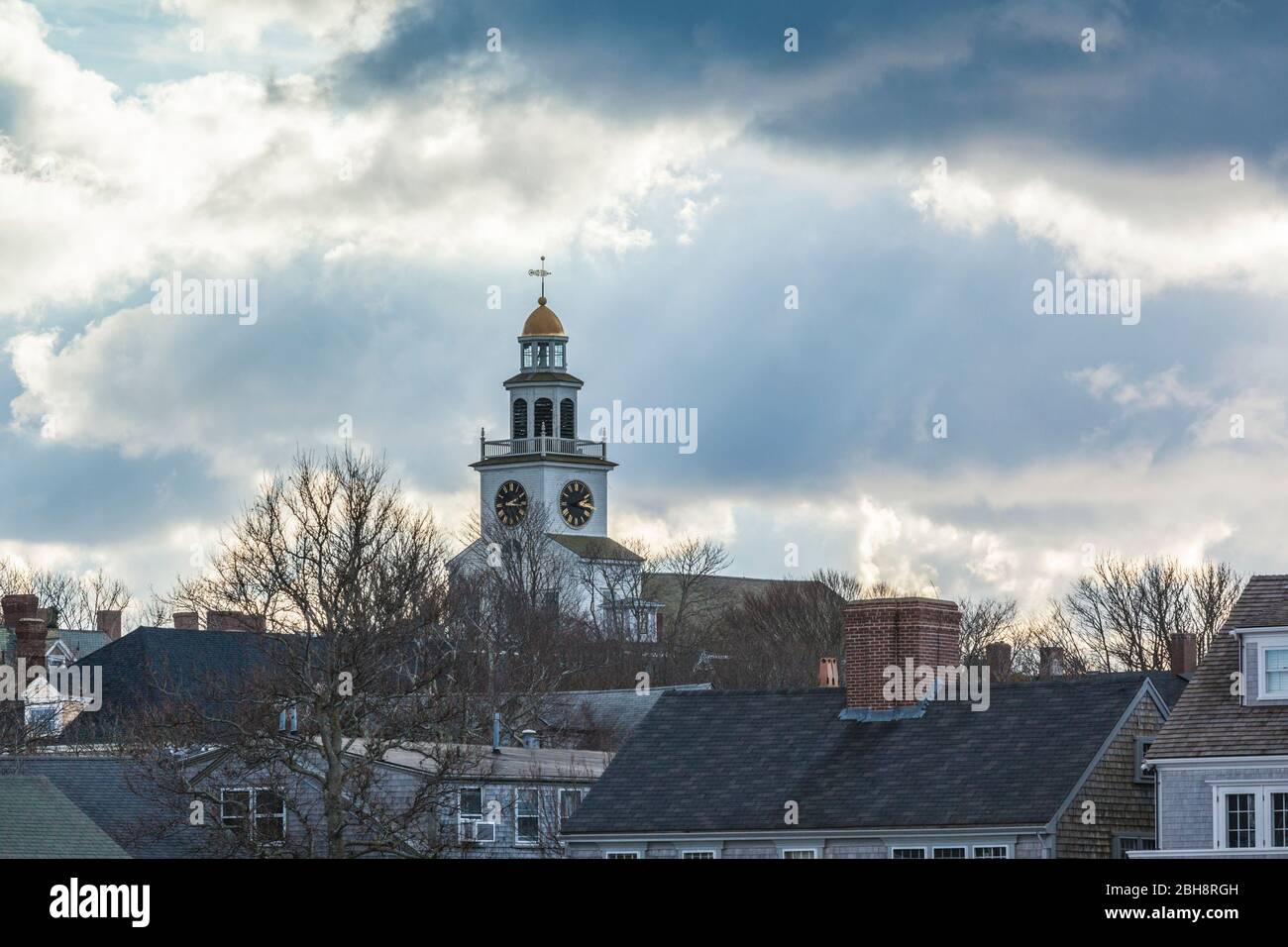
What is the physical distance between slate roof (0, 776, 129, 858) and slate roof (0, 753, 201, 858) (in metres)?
0.33

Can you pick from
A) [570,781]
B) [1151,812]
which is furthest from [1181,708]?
[570,781]

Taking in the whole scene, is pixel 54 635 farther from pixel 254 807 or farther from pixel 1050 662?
pixel 254 807

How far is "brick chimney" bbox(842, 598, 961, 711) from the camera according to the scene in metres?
42.8

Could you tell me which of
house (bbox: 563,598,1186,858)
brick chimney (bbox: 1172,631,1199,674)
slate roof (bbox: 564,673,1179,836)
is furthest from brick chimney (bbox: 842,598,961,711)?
brick chimney (bbox: 1172,631,1199,674)

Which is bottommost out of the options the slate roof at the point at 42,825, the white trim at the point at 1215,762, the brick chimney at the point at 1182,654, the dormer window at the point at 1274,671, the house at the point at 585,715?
the slate roof at the point at 42,825

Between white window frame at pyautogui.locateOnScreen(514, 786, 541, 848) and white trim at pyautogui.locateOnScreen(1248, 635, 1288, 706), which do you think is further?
white window frame at pyautogui.locateOnScreen(514, 786, 541, 848)

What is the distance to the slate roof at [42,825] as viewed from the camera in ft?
149

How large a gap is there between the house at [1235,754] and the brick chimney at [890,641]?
5.06 m

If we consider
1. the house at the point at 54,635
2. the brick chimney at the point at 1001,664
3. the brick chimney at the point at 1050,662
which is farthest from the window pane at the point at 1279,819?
the house at the point at 54,635

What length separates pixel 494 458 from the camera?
163750 mm

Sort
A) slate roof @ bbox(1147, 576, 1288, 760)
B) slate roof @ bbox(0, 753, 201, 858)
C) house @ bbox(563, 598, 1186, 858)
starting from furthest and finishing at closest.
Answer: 1. slate roof @ bbox(0, 753, 201, 858)
2. house @ bbox(563, 598, 1186, 858)
3. slate roof @ bbox(1147, 576, 1288, 760)

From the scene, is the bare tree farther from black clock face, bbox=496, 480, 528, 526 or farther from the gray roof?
black clock face, bbox=496, 480, 528, 526

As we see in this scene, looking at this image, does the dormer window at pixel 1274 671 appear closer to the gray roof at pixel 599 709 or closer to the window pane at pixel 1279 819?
the window pane at pixel 1279 819
